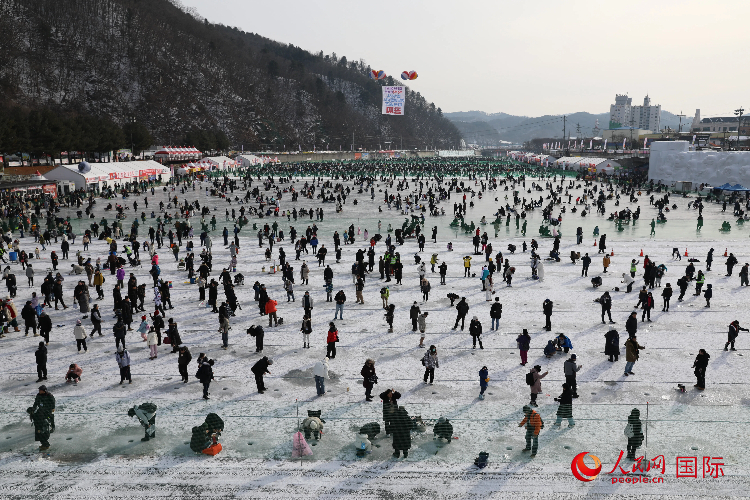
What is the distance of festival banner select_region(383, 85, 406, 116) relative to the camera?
366 ft

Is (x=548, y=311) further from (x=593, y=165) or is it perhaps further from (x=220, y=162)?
(x=220, y=162)

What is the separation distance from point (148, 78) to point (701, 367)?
5228 inches

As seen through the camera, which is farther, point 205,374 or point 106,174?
point 106,174

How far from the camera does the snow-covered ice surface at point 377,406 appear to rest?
7898mm

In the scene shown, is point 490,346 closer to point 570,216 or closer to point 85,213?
point 570,216

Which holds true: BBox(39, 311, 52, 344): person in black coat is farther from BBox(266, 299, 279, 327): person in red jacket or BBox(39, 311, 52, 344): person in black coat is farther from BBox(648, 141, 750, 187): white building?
BBox(648, 141, 750, 187): white building

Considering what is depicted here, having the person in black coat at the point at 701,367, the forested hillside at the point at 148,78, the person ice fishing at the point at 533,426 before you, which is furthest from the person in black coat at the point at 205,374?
the forested hillside at the point at 148,78

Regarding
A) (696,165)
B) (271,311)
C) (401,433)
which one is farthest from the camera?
(696,165)

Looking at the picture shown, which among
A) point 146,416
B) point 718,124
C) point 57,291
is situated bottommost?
point 146,416

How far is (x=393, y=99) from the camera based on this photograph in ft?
370

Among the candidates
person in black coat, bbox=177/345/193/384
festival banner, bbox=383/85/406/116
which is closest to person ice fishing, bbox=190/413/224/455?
person in black coat, bbox=177/345/193/384

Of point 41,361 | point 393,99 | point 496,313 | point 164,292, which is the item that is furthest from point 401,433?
point 393,99

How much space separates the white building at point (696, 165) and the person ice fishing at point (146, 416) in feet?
212

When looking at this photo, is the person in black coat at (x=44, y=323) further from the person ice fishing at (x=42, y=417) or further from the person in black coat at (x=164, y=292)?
the person ice fishing at (x=42, y=417)
